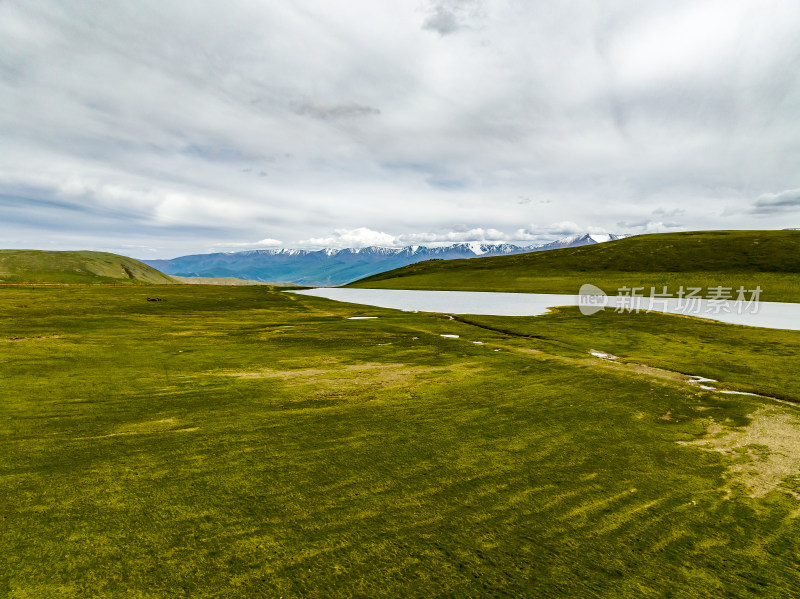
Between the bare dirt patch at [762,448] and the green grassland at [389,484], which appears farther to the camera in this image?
the bare dirt patch at [762,448]

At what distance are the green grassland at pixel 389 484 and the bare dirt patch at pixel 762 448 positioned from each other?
0.09 metres

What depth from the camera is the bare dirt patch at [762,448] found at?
10.4 meters

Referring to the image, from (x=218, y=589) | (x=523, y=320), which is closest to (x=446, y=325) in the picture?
(x=523, y=320)

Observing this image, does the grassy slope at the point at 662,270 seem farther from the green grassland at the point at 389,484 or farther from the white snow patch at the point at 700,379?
the green grassland at the point at 389,484

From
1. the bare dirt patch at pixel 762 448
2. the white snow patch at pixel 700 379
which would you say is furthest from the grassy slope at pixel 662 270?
the bare dirt patch at pixel 762 448

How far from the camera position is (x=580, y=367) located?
24.0 m

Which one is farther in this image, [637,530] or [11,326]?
[11,326]

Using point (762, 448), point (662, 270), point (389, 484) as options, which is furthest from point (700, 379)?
point (662, 270)

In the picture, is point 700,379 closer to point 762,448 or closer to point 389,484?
point 762,448

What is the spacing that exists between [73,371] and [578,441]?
978 inches

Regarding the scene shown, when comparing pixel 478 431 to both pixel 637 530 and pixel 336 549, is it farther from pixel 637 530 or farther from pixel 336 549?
pixel 336 549

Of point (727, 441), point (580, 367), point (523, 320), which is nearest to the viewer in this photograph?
point (727, 441)

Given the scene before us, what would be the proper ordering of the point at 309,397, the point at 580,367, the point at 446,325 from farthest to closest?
the point at 446,325 → the point at 580,367 → the point at 309,397

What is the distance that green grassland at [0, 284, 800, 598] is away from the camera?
21.8ft
